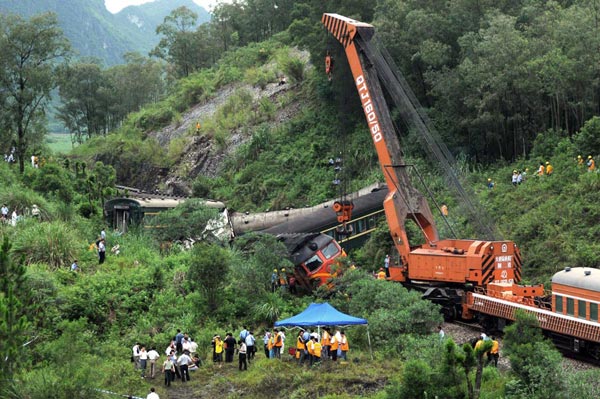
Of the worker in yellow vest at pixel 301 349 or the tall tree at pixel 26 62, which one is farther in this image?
the tall tree at pixel 26 62

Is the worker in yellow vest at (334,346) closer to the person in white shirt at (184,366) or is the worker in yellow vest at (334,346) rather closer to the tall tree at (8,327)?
the person in white shirt at (184,366)

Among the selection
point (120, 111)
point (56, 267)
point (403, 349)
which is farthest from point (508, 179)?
point (120, 111)

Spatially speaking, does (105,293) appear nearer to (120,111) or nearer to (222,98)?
(222,98)

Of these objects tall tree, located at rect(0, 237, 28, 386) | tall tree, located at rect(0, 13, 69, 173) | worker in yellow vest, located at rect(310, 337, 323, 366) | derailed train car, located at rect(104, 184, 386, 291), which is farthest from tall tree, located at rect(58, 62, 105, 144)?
tall tree, located at rect(0, 237, 28, 386)

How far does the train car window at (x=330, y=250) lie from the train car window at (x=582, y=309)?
1098cm

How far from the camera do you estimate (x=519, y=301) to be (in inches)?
963

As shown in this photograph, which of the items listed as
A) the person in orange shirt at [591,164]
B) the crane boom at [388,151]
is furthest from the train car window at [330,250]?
the person in orange shirt at [591,164]

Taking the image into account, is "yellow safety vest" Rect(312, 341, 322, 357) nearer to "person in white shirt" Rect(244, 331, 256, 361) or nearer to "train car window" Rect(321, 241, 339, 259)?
"person in white shirt" Rect(244, 331, 256, 361)

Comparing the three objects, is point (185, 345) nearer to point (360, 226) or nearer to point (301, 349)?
point (301, 349)

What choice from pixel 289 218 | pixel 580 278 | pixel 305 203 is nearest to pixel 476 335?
pixel 580 278

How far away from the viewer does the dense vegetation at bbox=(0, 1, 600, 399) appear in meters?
18.1

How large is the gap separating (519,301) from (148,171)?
135 ft

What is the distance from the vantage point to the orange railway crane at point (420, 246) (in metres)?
26.3

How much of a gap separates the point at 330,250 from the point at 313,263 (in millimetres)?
886
